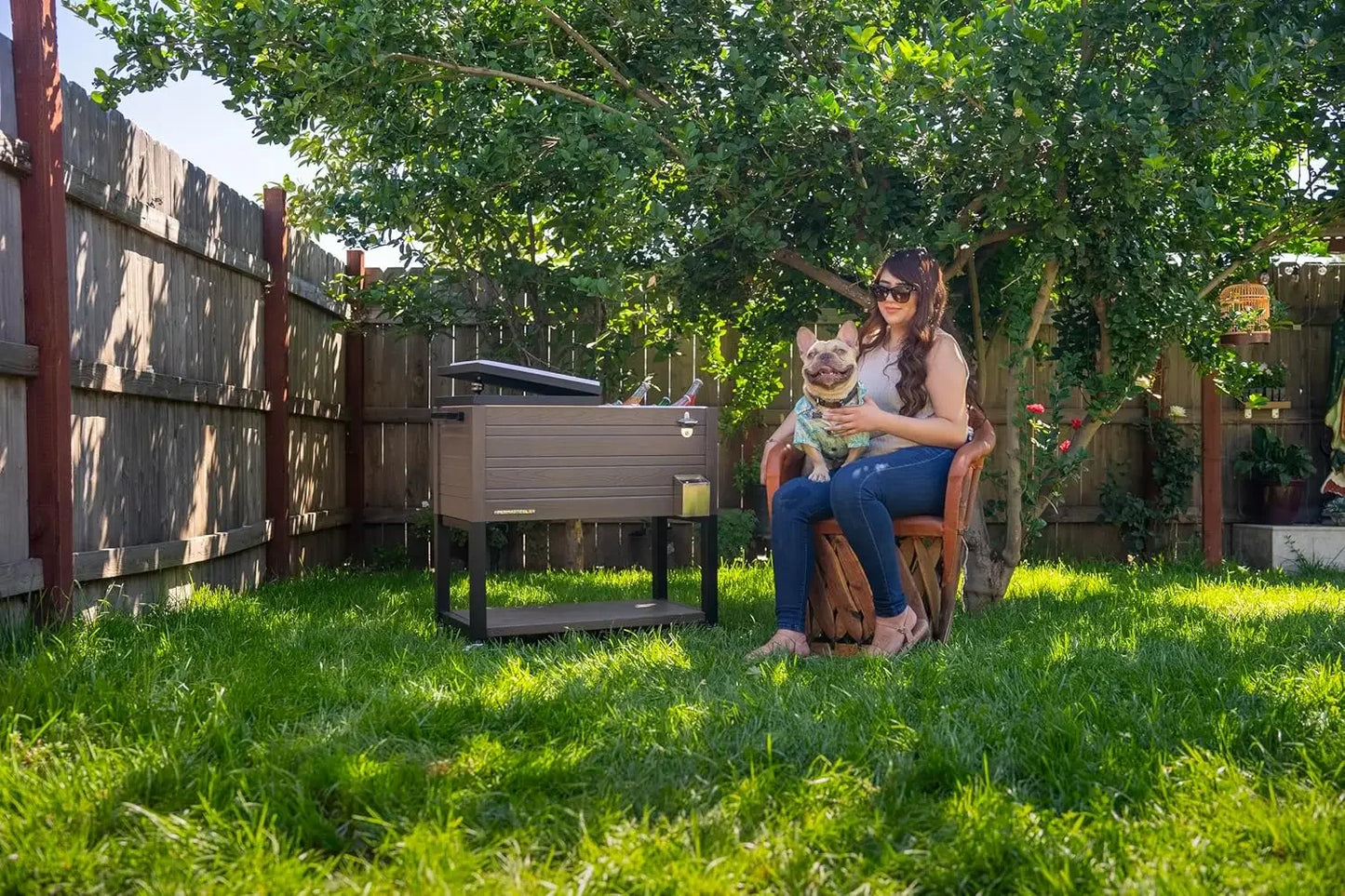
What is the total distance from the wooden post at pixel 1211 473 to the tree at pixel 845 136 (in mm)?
1317

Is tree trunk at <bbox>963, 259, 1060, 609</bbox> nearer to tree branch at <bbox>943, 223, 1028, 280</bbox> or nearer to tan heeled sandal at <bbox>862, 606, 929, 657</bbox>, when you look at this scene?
tree branch at <bbox>943, 223, 1028, 280</bbox>

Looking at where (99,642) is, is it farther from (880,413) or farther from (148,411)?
(880,413)

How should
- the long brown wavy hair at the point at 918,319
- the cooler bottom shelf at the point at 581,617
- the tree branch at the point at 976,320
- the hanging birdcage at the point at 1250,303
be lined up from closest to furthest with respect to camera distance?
the long brown wavy hair at the point at 918,319 → the cooler bottom shelf at the point at 581,617 → the tree branch at the point at 976,320 → the hanging birdcage at the point at 1250,303

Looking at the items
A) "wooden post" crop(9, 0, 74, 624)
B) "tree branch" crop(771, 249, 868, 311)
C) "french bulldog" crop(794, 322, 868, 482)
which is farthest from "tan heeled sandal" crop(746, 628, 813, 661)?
"wooden post" crop(9, 0, 74, 624)

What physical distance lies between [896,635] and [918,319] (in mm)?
1016

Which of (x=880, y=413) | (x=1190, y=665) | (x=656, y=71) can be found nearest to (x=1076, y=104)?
(x=880, y=413)

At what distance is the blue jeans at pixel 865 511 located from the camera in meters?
3.59

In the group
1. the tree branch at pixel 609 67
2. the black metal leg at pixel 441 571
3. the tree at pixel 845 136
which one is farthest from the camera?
the tree branch at pixel 609 67

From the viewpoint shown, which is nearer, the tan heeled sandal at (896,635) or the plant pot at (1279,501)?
the tan heeled sandal at (896,635)

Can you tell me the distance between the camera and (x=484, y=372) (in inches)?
152

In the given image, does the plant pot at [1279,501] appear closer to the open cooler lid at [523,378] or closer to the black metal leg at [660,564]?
the black metal leg at [660,564]

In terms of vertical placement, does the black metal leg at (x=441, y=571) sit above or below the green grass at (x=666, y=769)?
above

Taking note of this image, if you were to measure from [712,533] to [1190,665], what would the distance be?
5.45 ft

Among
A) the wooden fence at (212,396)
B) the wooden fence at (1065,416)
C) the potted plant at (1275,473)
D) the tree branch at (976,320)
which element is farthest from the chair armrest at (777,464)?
the potted plant at (1275,473)
